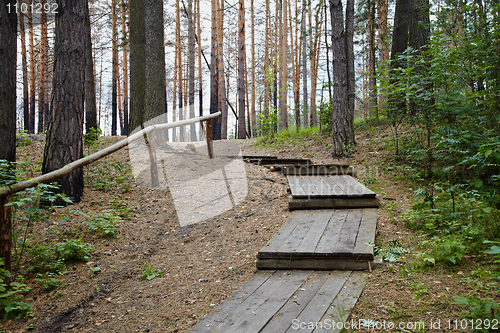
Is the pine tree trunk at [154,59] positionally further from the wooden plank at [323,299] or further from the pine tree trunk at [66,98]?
the wooden plank at [323,299]

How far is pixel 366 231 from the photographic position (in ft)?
11.8

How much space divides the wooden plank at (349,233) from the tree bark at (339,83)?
4210 millimetres

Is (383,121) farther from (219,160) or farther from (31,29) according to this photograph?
(31,29)

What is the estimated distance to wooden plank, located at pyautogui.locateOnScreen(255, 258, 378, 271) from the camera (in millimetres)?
3016

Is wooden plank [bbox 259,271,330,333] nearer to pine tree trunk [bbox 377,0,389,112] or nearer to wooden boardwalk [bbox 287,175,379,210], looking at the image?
wooden boardwalk [bbox 287,175,379,210]

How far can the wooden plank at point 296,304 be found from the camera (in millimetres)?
2199

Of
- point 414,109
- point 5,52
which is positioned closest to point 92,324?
point 5,52

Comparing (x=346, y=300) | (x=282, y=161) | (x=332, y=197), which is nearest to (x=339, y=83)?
(x=282, y=161)

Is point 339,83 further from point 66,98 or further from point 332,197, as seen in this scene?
point 66,98

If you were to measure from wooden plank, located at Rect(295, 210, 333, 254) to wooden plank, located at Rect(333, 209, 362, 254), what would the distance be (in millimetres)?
240

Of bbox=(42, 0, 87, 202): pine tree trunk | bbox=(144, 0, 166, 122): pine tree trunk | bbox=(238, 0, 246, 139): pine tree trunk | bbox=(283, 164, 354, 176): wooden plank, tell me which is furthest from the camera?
bbox=(238, 0, 246, 139): pine tree trunk

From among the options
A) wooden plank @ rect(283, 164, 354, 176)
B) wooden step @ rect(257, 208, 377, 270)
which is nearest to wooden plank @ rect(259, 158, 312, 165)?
wooden plank @ rect(283, 164, 354, 176)

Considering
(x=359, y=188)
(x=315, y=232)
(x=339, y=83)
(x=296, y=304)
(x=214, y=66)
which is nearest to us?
(x=296, y=304)

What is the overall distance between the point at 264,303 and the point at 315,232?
1.42 meters
